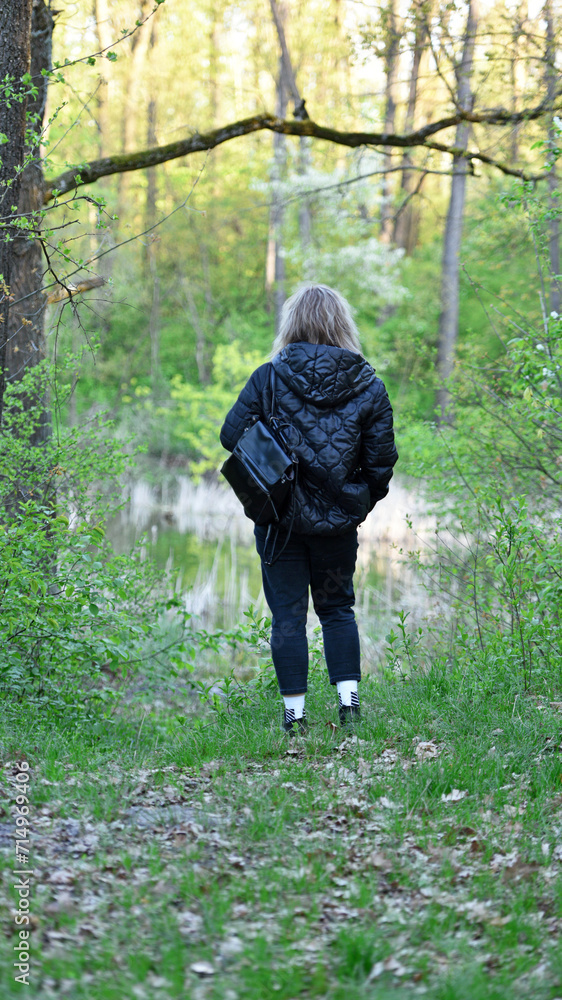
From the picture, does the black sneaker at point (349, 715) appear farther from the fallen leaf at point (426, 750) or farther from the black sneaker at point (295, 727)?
the fallen leaf at point (426, 750)

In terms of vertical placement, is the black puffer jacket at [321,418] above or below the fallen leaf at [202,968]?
Result: above

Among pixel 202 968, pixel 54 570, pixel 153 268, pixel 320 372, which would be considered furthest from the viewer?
pixel 153 268

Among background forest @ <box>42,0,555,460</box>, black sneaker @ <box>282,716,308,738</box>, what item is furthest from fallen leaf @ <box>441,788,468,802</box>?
background forest @ <box>42,0,555,460</box>

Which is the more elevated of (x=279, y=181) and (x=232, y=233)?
(x=232, y=233)

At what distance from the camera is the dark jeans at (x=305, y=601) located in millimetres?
3818

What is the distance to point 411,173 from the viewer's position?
2439cm

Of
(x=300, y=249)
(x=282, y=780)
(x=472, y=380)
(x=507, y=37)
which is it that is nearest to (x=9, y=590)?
(x=282, y=780)

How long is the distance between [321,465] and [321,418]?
0.73ft

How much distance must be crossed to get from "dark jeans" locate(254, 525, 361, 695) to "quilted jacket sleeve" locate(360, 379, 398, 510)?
1.05ft

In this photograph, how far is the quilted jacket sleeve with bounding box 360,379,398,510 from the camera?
379 cm

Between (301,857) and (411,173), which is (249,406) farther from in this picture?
(411,173)

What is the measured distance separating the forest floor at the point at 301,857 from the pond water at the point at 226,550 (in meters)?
2.27

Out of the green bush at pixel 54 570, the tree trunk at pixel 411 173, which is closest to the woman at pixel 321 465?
the green bush at pixel 54 570

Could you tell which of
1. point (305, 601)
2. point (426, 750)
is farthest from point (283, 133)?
point (426, 750)
